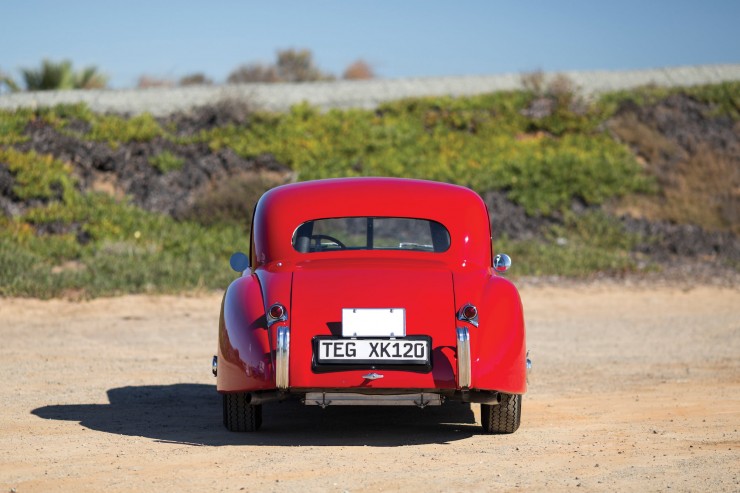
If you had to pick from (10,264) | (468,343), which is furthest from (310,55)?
(468,343)

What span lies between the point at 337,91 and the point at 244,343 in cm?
2182

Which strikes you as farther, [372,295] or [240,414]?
[240,414]

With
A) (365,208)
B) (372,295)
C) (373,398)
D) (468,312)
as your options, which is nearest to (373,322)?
(372,295)

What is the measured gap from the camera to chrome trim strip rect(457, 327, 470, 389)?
6.62 m

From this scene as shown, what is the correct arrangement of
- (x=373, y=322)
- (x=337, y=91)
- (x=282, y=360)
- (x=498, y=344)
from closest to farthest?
(x=282, y=360) → (x=373, y=322) → (x=498, y=344) → (x=337, y=91)

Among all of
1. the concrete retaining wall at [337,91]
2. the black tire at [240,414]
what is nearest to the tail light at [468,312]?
the black tire at [240,414]

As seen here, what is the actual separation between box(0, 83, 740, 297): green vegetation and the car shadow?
25.4 ft

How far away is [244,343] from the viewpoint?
6941mm

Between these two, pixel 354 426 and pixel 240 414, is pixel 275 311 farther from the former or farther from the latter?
pixel 354 426

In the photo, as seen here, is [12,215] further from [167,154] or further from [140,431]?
[140,431]

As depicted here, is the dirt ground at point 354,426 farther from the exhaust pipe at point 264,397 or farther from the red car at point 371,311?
the red car at point 371,311

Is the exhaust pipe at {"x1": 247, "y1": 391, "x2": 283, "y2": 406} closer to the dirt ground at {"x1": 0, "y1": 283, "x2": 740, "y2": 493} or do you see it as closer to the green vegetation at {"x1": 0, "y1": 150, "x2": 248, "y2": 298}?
the dirt ground at {"x1": 0, "y1": 283, "x2": 740, "y2": 493}

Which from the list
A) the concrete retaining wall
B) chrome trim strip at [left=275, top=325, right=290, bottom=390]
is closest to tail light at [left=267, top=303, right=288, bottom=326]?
Result: chrome trim strip at [left=275, top=325, right=290, bottom=390]

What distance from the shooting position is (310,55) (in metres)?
52.9
